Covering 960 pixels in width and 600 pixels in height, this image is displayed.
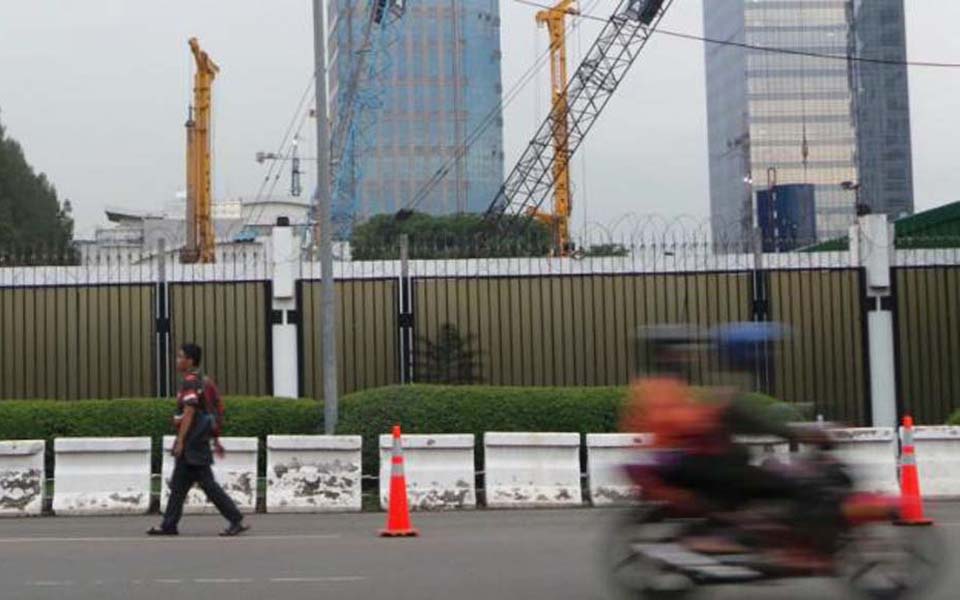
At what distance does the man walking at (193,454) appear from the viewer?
38.6ft

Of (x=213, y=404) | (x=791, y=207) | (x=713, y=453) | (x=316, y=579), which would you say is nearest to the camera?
(x=713, y=453)

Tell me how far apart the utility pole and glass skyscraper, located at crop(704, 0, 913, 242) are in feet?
345

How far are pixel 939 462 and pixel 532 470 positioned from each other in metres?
4.93

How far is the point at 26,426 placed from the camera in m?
16.8

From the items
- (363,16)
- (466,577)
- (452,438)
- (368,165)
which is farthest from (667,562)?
(368,165)

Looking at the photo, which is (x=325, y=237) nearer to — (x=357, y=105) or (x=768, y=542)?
(x=768, y=542)

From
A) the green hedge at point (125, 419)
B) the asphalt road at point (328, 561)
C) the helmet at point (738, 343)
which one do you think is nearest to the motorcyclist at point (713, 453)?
the helmet at point (738, 343)

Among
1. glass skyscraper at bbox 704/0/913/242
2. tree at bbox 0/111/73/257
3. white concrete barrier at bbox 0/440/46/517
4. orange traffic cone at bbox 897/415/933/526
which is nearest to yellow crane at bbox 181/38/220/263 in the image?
tree at bbox 0/111/73/257

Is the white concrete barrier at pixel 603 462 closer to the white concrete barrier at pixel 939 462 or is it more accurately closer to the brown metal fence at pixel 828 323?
the white concrete barrier at pixel 939 462

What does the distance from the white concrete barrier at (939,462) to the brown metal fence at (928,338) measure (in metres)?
5.57

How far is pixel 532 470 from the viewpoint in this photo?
14.7 meters

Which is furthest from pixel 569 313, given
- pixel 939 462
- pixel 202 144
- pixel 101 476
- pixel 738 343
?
pixel 202 144

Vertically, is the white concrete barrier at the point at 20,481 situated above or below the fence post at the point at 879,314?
below

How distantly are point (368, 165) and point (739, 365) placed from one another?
119m
